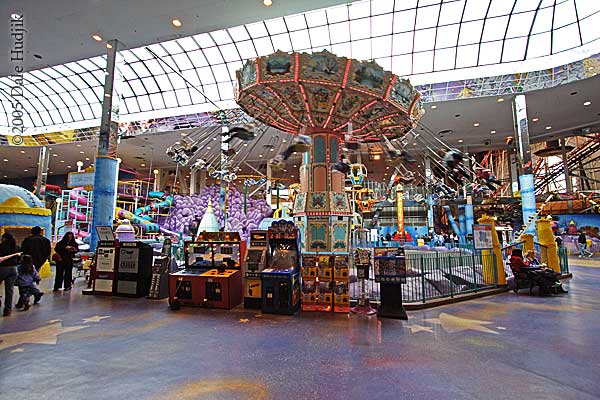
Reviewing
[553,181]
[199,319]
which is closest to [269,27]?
[199,319]

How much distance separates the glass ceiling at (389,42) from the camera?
51.2 feet

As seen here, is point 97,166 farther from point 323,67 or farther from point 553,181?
point 553,181

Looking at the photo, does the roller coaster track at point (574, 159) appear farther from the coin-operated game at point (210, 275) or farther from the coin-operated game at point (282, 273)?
the coin-operated game at point (210, 275)

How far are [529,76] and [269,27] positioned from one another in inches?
543

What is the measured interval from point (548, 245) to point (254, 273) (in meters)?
10.1

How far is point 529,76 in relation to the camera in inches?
611

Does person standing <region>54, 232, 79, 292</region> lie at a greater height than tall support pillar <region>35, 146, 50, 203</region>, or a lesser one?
lesser

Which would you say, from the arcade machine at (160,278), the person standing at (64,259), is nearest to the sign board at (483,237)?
the arcade machine at (160,278)

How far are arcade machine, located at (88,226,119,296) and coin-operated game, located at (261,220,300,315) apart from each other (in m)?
4.27

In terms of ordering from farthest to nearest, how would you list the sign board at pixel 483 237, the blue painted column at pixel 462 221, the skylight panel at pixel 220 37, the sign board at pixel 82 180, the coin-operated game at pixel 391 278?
the blue painted column at pixel 462 221
the skylight panel at pixel 220 37
the sign board at pixel 82 180
the sign board at pixel 483 237
the coin-operated game at pixel 391 278

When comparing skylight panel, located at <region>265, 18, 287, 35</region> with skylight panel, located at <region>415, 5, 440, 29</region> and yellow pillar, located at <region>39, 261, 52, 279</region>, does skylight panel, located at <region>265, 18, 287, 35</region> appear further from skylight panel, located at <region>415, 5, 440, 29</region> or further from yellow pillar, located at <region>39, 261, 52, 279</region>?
yellow pillar, located at <region>39, 261, 52, 279</region>

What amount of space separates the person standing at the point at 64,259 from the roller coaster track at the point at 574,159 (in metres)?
34.3

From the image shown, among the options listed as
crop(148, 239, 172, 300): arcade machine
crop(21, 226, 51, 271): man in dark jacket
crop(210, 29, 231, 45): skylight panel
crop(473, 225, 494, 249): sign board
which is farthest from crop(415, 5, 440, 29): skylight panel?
crop(21, 226, 51, 271): man in dark jacket

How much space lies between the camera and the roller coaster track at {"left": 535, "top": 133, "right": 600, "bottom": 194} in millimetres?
26764
